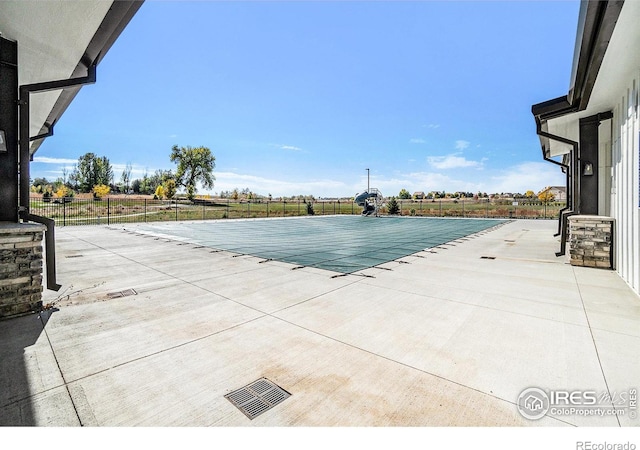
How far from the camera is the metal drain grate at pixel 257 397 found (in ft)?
5.37

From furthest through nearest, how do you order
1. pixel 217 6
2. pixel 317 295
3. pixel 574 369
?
pixel 217 6
pixel 317 295
pixel 574 369

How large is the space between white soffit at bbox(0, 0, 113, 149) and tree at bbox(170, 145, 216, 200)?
1641 inches

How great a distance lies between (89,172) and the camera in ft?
187

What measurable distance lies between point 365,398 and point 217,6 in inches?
323

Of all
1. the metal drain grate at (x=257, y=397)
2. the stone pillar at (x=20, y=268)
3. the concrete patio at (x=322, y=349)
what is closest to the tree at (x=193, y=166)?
the concrete patio at (x=322, y=349)

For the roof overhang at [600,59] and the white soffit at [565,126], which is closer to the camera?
the roof overhang at [600,59]

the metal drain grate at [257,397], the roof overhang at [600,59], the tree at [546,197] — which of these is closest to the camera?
the metal drain grate at [257,397]

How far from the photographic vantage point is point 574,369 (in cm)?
204

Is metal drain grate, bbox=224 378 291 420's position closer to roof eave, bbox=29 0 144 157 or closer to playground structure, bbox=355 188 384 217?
roof eave, bbox=29 0 144 157

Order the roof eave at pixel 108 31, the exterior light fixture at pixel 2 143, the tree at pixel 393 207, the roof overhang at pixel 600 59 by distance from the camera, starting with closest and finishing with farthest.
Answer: the roof overhang at pixel 600 59 → the roof eave at pixel 108 31 → the exterior light fixture at pixel 2 143 → the tree at pixel 393 207

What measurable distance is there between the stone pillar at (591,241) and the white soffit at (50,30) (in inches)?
311

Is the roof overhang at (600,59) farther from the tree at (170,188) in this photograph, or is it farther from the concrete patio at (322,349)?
the tree at (170,188)
